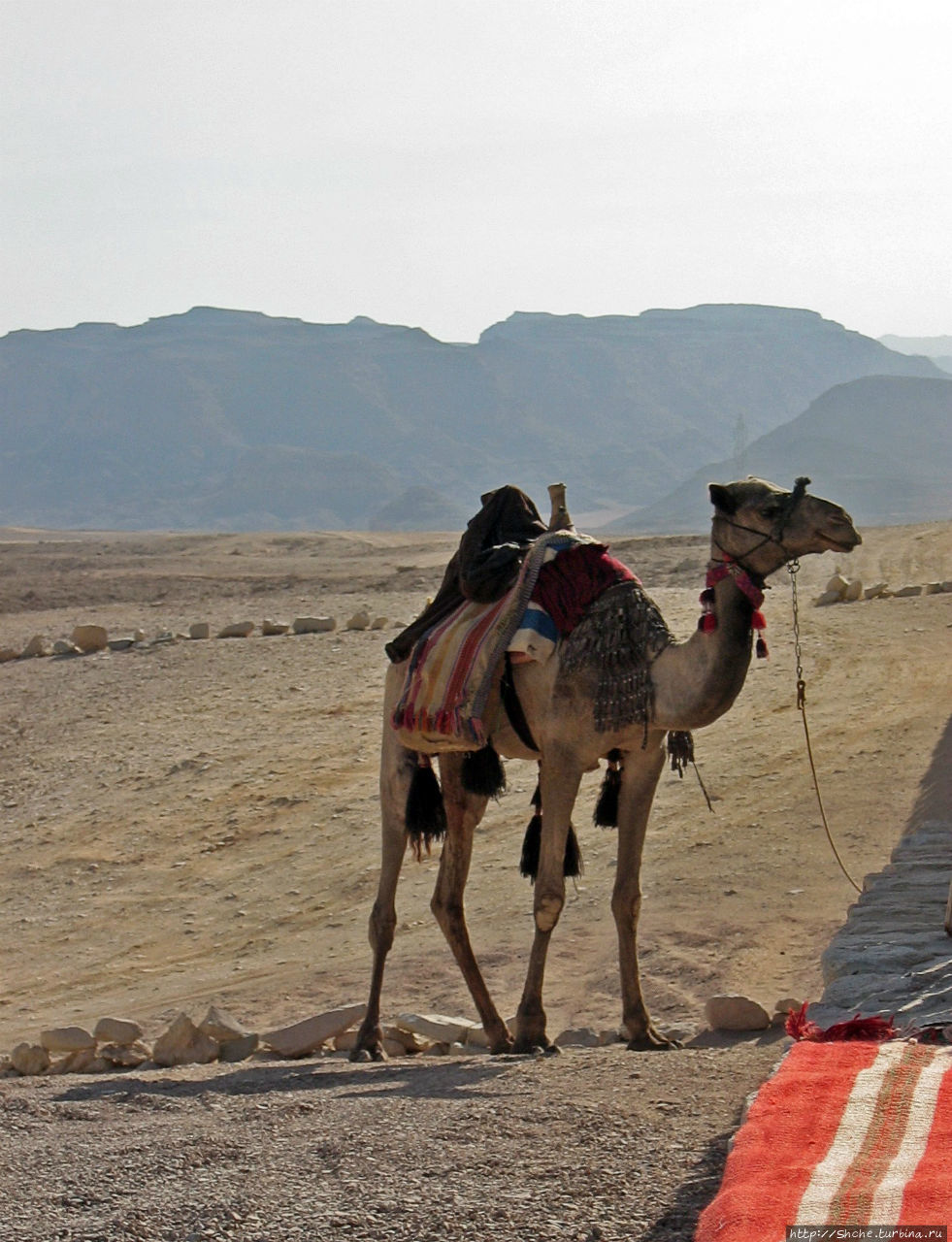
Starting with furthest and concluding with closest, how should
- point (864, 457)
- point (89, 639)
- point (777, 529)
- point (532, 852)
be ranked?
point (864, 457) → point (89, 639) → point (532, 852) → point (777, 529)

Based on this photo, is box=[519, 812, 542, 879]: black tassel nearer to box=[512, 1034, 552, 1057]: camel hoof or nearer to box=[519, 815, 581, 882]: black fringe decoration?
box=[519, 815, 581, 882]: black fringe decoration

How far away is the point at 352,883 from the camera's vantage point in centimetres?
1293

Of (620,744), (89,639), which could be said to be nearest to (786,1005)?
(620,744)

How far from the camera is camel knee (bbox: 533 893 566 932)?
7949 millimetres

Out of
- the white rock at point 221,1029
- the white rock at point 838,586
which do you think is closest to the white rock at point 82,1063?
the white rock at point 221,1029

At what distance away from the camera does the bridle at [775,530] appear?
716 centimetres

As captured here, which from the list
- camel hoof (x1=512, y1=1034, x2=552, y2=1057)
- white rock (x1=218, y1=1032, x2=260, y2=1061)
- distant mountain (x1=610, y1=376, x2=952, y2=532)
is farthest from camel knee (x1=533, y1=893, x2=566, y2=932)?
distant mountain (x1=610, y1=376, x2=952, y2=532)

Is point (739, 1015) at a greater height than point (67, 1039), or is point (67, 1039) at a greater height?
point (739, 1015)

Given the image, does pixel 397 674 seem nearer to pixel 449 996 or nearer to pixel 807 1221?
pixel 449 996

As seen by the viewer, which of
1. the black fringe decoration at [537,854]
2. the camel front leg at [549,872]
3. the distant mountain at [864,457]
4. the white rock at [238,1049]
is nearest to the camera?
the camel front leg at [549,872]

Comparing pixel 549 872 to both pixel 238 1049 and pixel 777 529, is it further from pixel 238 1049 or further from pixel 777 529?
pixel 238 1049

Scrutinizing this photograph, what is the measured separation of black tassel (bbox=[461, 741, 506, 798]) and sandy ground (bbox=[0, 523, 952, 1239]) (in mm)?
1361

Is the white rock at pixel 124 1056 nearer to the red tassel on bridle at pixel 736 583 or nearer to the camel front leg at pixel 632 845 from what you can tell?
the camel front leg at pixel 632 845

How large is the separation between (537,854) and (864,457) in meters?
148
